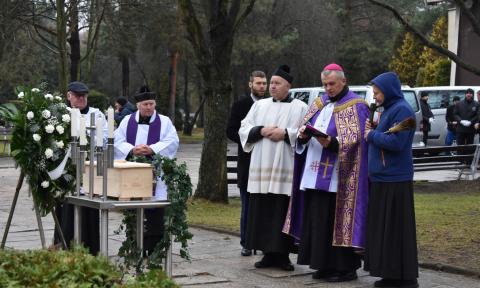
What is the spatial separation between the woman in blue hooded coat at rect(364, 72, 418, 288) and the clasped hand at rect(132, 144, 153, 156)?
217 cm

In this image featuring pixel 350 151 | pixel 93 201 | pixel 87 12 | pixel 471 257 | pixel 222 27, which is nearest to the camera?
pixel 93 201

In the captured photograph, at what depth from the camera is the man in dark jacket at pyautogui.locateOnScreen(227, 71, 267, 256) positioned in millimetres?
9188

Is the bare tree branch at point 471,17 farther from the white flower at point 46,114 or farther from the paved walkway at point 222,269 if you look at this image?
the white flower at point 46,114

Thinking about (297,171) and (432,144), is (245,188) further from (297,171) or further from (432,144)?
(432,144)

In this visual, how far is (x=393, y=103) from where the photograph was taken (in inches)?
303

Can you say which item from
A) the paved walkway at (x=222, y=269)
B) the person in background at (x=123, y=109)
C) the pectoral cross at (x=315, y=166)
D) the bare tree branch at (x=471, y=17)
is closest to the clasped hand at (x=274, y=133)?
the pectoral cross at (x=315, y=166)

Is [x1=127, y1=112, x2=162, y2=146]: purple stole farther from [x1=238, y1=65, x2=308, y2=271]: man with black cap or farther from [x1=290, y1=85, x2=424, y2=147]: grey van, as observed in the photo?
[x1=290, y1=85, x2=424, y2=147]: grey van

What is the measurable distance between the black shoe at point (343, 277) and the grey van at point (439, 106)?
16.6 m

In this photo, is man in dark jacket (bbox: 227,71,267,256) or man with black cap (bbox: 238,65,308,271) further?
man in dark jacket (bbox: 227,71,267,256)

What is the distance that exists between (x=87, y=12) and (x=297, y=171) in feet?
71.9

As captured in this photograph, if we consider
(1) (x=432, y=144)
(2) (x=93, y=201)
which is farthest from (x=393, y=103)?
(1) (x=432, y=144)

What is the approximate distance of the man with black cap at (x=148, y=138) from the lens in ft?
27.4

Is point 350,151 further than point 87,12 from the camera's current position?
No

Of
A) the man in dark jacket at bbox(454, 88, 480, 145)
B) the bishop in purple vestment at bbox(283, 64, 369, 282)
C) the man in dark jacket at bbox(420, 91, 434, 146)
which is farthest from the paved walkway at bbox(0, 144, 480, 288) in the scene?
the man in dark jacket at bbox(420, 91, 434, 146)
